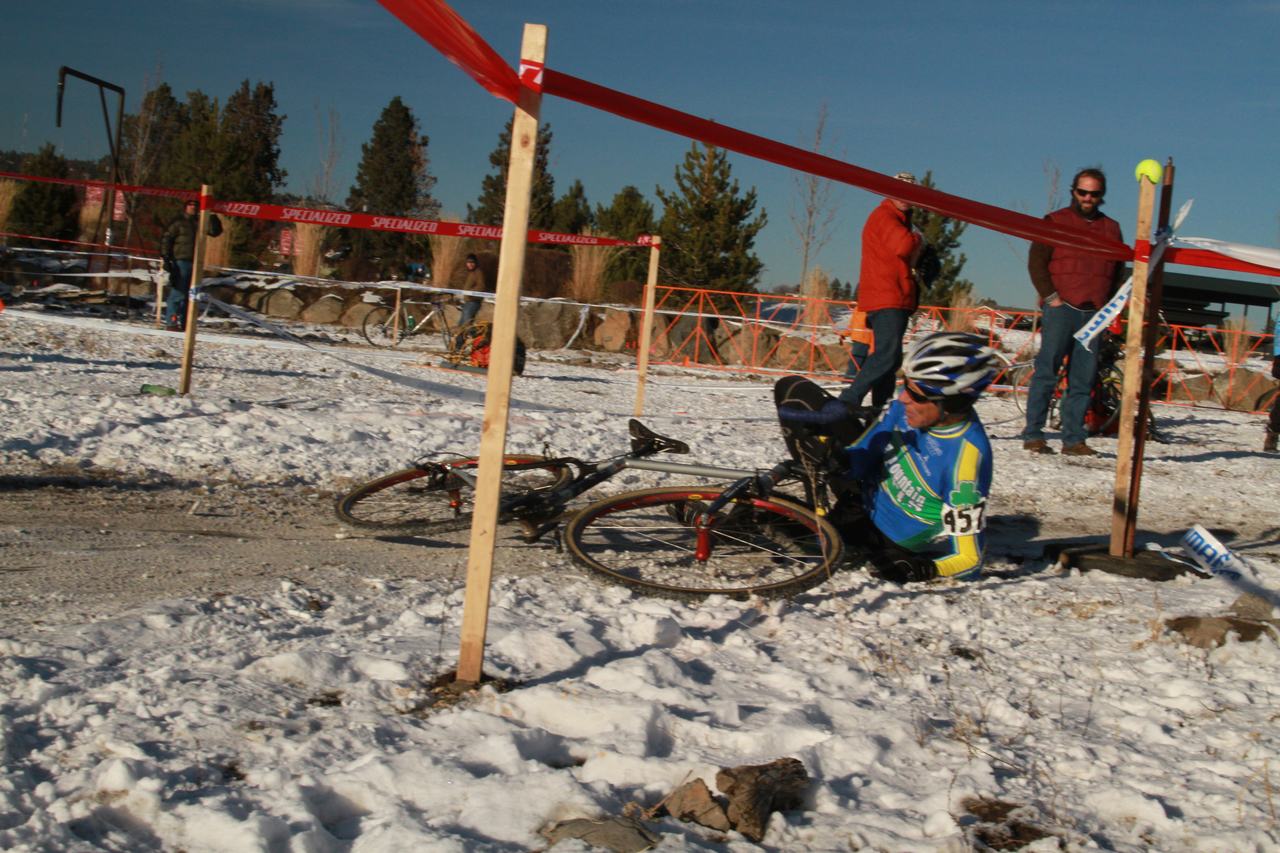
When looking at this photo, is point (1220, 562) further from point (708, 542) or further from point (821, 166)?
point (821, 166)

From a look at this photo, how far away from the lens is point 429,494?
17.5ft

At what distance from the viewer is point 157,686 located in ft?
9.22

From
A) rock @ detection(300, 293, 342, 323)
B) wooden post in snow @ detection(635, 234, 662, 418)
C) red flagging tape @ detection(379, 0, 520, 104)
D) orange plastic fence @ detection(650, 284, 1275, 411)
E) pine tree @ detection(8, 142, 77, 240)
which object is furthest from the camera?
pine tree @ detection(8, 142, 77, 240)

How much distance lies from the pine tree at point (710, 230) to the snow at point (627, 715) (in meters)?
21.2

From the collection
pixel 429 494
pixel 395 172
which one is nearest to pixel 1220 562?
pixel 429 494

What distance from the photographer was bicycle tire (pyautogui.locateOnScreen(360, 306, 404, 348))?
19.4m

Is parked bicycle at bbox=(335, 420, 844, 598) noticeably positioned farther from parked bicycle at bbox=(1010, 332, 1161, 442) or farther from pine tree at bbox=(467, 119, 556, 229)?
pine tree at bbox=(467, 119, 556, 229)

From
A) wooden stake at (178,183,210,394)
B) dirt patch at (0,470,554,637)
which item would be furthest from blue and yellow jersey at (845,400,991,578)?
wooden stake at (178,183,210,394)

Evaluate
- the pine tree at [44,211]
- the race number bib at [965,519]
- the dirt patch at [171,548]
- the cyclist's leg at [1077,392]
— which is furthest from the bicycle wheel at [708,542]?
the pine tree at [44,211]

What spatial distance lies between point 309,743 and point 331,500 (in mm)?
3508

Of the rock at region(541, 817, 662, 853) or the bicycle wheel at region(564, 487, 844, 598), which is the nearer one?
the rock at region(541, 817, 662, 853)

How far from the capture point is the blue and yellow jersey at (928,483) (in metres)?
4.51

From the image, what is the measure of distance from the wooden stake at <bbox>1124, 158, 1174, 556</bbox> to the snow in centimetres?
40

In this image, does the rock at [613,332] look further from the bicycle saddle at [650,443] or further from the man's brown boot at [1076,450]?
the bicycle saddle at [650,443]
